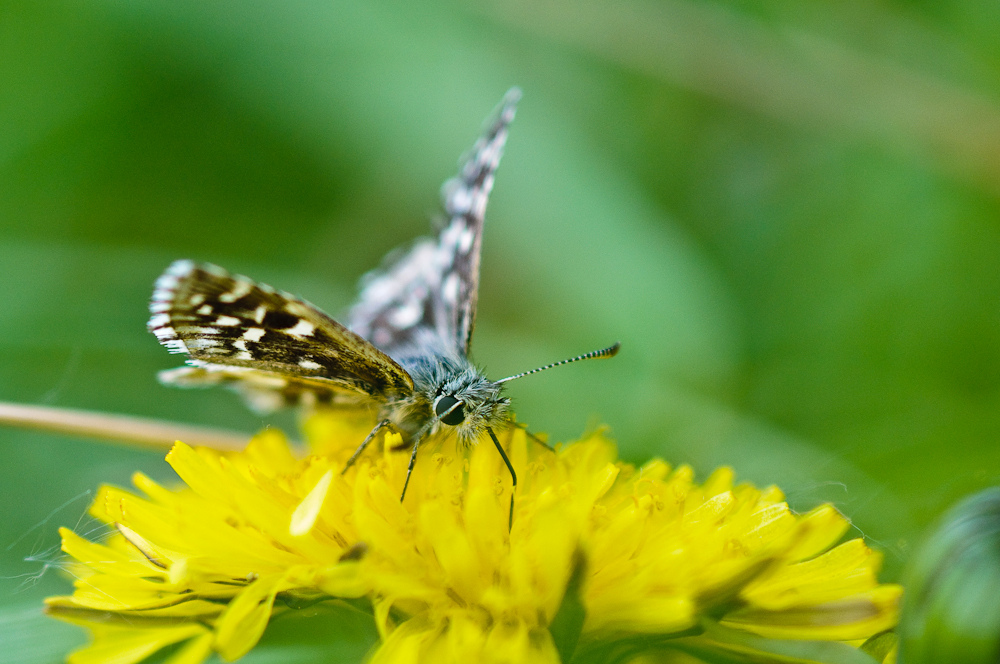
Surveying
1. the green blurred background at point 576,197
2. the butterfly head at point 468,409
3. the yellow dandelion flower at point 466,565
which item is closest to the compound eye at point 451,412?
the butterfly head at point 468,409

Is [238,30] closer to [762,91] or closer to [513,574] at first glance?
[762,91]

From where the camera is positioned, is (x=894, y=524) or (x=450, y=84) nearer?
(x=894, y=524)

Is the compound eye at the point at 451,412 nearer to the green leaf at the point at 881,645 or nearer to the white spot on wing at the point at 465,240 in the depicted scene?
the white spot on wing at the point at 465,240

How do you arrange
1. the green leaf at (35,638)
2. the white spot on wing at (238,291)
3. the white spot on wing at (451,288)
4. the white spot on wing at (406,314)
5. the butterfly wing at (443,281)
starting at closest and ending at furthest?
the green leaf at (35,638)
the white spot on wing at (238,291)
the butterfly wing at (443,281)
the white spot on wing at (451,288)
the white spot on wing at (406,314)

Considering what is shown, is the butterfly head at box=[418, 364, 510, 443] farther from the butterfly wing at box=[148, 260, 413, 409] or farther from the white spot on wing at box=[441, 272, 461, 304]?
the white spot on wing at box=[441, 272, 461, 304]

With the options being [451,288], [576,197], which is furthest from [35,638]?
[576,197]

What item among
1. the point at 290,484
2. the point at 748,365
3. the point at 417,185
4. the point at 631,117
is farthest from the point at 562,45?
the point at 290,484

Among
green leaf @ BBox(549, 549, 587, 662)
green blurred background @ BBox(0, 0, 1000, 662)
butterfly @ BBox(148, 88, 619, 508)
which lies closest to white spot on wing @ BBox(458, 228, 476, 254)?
butterfly @ BBox(148, 88, 619, 508)
